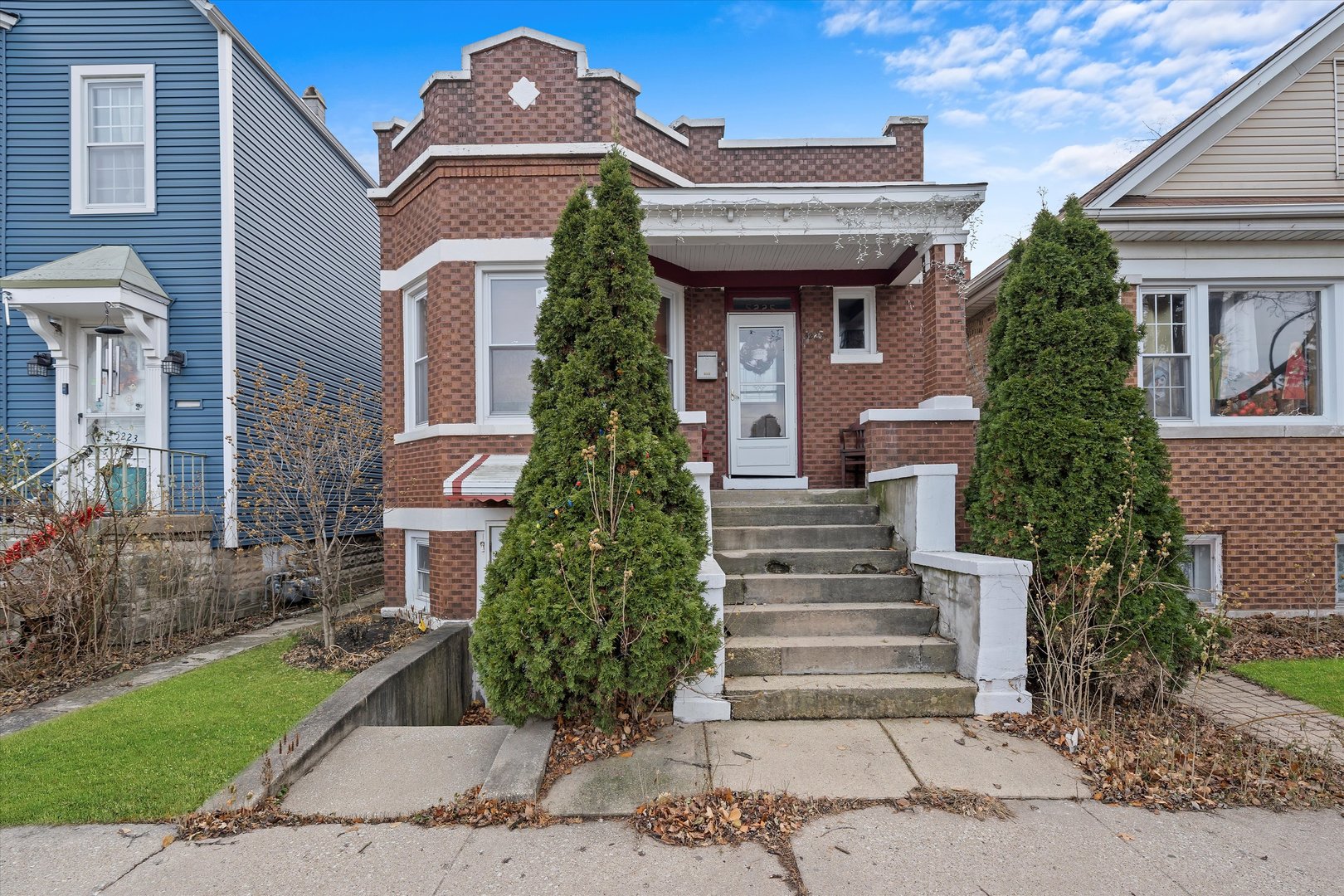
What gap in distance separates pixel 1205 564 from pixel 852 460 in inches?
154

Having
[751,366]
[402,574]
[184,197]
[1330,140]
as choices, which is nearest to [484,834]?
[402,574]

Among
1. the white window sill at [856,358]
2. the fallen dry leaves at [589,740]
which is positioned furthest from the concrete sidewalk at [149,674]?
the white window sill at [856,358]

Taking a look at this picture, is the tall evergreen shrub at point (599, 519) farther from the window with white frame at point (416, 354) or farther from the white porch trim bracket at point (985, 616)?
the window with white frame at point (416, 354)

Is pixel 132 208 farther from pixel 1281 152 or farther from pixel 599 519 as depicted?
pixel 1281 152

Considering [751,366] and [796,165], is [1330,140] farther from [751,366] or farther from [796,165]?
[751,366]

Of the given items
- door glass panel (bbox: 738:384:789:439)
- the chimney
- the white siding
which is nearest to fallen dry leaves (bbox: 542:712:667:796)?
door glass panel (bbox: 738:384:789:439)

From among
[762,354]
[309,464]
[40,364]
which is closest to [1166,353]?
[762,354]

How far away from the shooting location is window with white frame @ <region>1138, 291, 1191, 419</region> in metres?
7.61

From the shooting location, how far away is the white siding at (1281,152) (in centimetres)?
773

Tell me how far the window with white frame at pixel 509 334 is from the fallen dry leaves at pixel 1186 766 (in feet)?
16.9

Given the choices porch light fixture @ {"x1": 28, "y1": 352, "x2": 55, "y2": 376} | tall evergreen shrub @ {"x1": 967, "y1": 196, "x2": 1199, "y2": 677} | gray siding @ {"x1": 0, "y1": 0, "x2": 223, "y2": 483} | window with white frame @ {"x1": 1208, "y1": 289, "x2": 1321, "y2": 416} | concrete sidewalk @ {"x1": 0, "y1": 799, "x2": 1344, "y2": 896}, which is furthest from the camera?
gray siding @ {"x1": 0, "y1": 0, "x2": 223, "y2": 483}

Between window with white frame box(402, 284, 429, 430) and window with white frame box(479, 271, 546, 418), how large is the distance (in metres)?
0.94

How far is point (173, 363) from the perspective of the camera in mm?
8273

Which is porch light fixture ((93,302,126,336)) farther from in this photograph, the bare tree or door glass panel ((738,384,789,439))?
door glass panel ((738,384,789,439))
